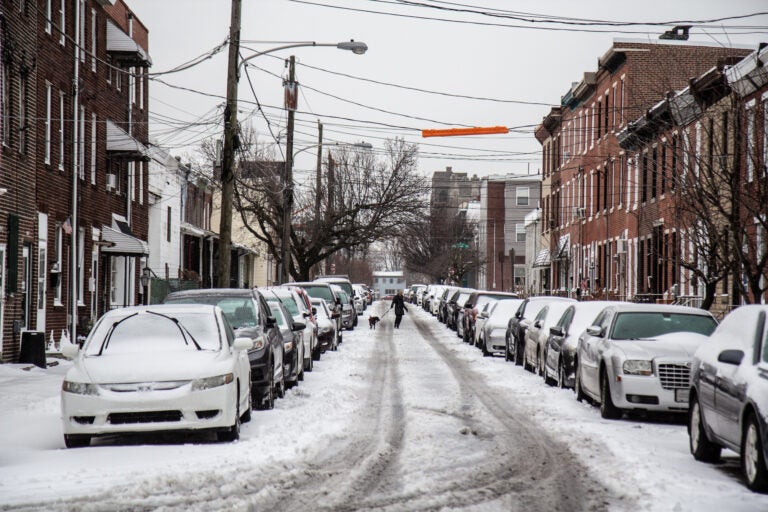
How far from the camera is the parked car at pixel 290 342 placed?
60.0 feet

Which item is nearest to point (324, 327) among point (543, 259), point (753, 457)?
point (753, 457)

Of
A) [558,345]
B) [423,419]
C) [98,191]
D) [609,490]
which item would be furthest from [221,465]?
[98,191]

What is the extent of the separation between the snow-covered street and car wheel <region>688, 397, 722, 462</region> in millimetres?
136

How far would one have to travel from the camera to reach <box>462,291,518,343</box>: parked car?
1394 inches

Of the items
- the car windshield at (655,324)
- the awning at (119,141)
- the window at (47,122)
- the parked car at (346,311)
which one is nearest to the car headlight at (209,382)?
the car windshield at (655,324)

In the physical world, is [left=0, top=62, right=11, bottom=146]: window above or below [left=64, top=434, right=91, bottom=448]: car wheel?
above

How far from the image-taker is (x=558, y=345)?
19594 millimetres

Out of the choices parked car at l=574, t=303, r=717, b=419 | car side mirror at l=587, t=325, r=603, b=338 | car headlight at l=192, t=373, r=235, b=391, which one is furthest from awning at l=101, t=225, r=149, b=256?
car headlight at l=192, t=373, r=235, b=391

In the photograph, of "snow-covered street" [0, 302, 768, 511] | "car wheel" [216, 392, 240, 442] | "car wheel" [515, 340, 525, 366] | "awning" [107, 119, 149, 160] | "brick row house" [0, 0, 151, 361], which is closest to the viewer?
"snow-covered street" [0, 302, 768, 511]

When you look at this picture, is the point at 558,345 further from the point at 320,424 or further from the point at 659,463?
the point at 659,463

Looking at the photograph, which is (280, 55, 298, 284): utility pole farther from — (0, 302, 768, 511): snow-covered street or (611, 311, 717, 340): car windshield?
(611, 311, 717, 340): car windshield

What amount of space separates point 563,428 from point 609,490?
14.7 feet

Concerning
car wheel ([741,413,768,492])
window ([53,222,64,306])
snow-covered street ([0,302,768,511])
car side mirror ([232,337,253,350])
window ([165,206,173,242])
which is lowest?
snow-covered street ([0,302,768,511])

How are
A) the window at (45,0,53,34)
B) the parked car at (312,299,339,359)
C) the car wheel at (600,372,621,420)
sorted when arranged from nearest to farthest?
the car wheel at (600,372,621,420) < the window at (45,0,53,34) < the parked car at (312,299,339,359)
